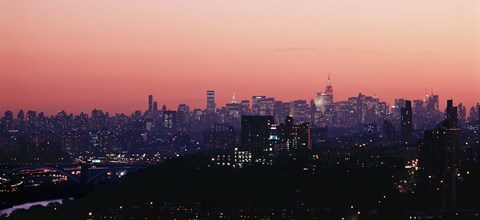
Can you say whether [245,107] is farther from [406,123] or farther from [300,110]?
[406,123]

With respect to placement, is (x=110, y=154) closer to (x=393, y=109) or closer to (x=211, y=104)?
(x=211, y=104)

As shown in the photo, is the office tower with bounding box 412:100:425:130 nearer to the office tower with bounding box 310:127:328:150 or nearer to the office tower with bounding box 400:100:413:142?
the office tower with bounding box 400:100:413:142

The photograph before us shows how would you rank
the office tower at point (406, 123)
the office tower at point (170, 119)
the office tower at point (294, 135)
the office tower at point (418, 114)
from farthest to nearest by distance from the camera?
the office tower at point (170, 119), the office tower at point (418, 114), the office tower at point (406, 123), the office tower at point (294, 135)

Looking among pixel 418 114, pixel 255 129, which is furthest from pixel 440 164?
pixel 418 114

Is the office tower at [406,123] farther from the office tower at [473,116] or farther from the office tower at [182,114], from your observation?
the office tower at [182,114]

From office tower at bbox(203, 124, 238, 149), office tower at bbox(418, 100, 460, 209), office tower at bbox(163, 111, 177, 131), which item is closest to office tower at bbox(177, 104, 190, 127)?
office tower at bbox(163, 111, 177, 131)

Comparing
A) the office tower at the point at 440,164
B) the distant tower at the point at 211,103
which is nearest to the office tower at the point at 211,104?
the distant tower at the point at 211,103
